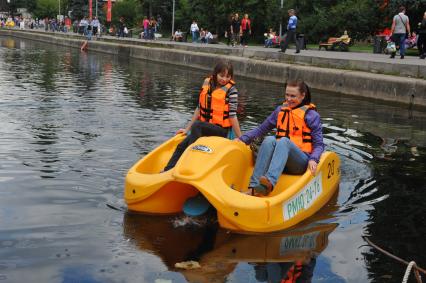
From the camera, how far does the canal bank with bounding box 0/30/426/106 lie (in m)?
15.1

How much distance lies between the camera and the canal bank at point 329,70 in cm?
1513

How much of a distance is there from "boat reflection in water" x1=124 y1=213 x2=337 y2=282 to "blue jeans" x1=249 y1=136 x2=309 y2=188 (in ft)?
1.77

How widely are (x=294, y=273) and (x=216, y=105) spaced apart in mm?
2751

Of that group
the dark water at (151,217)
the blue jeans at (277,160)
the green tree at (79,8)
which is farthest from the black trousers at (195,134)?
the green tree at (79,8)

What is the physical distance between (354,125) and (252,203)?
7.09 meters

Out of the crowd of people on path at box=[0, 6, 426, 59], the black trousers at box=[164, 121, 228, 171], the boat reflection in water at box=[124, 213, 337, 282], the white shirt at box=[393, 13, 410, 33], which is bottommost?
the boat reflection in water at box=[124, 213, 337, 282]

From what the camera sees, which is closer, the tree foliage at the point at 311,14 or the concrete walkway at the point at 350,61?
the concrete walkway at the point at 350,61

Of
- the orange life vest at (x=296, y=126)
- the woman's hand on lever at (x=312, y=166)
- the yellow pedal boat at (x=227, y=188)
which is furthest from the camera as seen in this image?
the orange life vest at (x=296, y=126)

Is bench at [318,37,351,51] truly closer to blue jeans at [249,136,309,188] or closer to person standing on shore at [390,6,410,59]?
person standing on shore at [390,6,410,59]

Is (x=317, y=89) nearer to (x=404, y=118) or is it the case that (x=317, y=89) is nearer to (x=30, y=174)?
(x=404, y=118)

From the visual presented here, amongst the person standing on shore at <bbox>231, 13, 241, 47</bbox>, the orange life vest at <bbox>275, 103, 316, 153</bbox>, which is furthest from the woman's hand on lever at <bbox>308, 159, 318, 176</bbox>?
the person standing on shore at <bbox>231, 13, 241, 47</bbox>

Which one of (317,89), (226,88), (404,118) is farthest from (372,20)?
(226,88)

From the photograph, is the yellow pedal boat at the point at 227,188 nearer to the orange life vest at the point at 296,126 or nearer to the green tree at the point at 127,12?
the orange life vest at the point at 296,126

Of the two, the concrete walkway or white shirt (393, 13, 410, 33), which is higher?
white shirt (393, 13, 410, 33)
